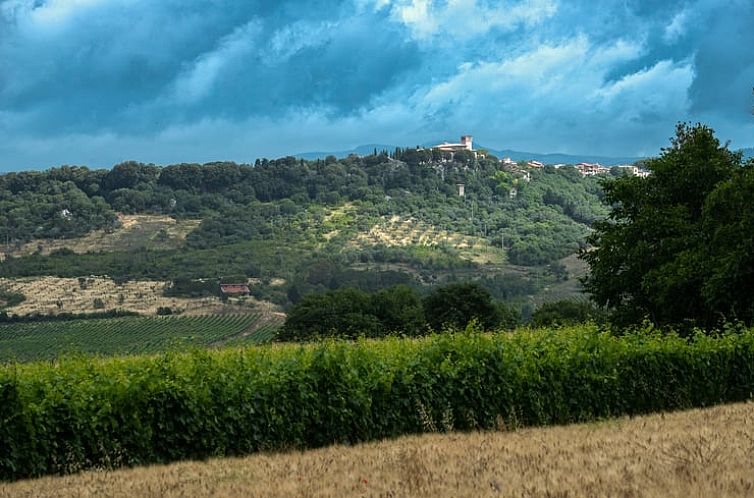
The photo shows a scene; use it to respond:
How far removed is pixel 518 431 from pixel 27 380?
30.6 feet

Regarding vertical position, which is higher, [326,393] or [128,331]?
[326,393]

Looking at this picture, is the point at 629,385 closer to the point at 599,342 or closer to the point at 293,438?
the point at 599,342

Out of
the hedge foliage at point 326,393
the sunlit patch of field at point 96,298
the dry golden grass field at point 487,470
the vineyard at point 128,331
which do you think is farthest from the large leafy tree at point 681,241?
A: the sunlit patch of field at point 96,298

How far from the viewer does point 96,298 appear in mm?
165250

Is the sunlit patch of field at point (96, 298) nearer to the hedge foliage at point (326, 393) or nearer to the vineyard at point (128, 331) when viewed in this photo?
the vineyard at point (128, 331)

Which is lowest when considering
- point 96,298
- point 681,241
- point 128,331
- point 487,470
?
point 128,331

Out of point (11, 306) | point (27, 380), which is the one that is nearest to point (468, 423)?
point (27, 380)

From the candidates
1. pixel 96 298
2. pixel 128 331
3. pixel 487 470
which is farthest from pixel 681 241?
pixel 96 298

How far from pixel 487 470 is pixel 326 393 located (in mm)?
6084

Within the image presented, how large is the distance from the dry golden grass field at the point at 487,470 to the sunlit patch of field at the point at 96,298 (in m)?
147

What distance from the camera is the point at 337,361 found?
55.9 feet

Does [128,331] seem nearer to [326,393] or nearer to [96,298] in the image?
[96,298]

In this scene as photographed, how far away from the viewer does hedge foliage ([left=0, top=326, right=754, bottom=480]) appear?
14.9m

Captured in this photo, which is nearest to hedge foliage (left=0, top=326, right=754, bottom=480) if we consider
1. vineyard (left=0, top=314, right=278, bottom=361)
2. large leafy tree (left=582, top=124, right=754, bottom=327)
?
large leafy tree (left=582, top=124, right=754, bottom=327)
